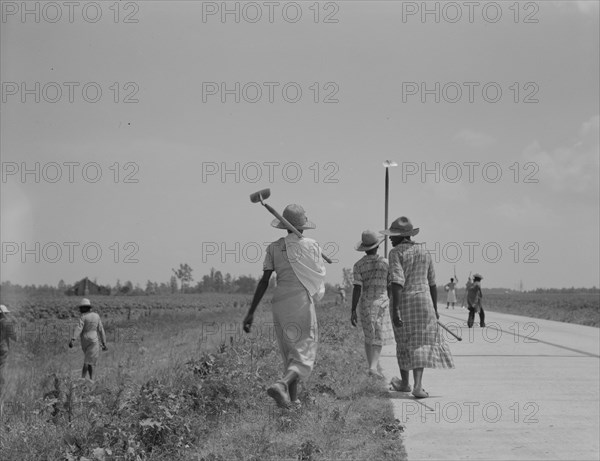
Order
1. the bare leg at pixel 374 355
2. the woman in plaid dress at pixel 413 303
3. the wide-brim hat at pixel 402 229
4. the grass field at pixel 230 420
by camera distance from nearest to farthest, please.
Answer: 1. the wide-brim hat at pixel 402 229
2. the woman in plaid dress at pixel 413 303
3. the bare leg at pixel 374 355
4. the grass field at pixel 230 420

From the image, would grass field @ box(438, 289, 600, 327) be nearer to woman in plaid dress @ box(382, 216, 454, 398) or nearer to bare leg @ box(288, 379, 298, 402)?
woman in plaid dress @ box(382, 216, 454, 398)

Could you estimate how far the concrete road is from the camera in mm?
8555

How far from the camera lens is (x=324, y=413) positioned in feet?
25.4

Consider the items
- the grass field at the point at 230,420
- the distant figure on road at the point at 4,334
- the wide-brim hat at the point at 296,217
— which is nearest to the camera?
the wide-brim hat at the point at 296,217

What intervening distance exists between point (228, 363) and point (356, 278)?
5248mm

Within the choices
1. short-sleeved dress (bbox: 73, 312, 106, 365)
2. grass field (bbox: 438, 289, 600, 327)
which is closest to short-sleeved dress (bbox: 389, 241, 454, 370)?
short-sleeved dress (bbox: 73, 312, 106, 365)

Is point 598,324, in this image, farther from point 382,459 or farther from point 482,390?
point 382,459

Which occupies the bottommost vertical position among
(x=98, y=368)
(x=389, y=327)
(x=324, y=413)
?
(x=98, y=368)

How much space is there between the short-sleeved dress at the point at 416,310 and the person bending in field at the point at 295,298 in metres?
0.89

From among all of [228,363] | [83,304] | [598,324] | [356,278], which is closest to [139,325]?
[598,324]

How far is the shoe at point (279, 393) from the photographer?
1719 mm

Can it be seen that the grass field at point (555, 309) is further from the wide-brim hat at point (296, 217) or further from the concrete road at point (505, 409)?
the wide-brim hat at point (296, 217)

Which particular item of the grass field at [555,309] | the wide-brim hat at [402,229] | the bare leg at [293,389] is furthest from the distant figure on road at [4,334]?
the bare leg at [293,389]

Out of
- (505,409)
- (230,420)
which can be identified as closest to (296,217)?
(230,420)
